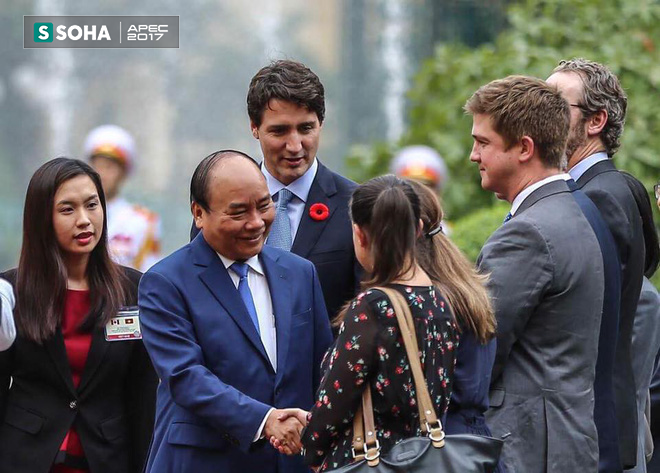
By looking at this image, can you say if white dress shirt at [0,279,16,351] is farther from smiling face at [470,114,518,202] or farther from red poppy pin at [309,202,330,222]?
smiling face at [470,114,518,202]

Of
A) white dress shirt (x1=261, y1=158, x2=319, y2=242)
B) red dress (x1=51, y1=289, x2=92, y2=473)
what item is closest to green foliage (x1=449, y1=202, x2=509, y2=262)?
white dress shirt (x1=261, y1=158, x2=319, y2=242)

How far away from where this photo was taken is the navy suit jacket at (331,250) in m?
5.14

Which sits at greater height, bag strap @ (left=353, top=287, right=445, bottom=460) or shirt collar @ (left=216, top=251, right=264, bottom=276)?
shirt collar @ (left=216, top=251, right=264, bottom=276)

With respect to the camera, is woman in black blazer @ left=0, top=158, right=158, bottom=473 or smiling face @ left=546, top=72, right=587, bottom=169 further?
smiling face @ left=546, top=72, right=587, bottom=169

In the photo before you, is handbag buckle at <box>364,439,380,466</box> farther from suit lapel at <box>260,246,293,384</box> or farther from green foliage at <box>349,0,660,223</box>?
green foliage at <box>349,0,660,223</box>

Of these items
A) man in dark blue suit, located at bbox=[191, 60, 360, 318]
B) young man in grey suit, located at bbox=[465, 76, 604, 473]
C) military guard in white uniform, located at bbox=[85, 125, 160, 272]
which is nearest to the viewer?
young man in grey suit, located at bbox=[465, 76, 604, 473]

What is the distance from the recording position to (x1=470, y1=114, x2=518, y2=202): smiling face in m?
4.75

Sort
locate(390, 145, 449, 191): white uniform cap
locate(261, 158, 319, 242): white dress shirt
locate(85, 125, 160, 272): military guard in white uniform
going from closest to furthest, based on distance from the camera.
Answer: locate(261, 158, 319, 242): white dress shirt < locate(85, 125, 160, 272): military guard in white uniform < locate(390, 145, 449, 191): white uniform cap

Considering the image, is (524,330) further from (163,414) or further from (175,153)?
(175,153)

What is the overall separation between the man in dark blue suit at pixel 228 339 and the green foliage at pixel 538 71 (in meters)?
6.62

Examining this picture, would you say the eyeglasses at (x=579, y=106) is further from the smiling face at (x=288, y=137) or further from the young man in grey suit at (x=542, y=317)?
the smiling face at (x=288, y=137)

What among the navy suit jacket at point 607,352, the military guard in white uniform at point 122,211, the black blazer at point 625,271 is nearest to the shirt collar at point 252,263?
the navy suit jacket at point 607,352

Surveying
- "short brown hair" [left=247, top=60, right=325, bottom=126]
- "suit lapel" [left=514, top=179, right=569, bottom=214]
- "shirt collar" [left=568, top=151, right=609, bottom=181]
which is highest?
"short brown hair" [left=247, top=60, right=325, bottom=126]

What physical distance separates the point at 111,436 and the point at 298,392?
0.89 m
